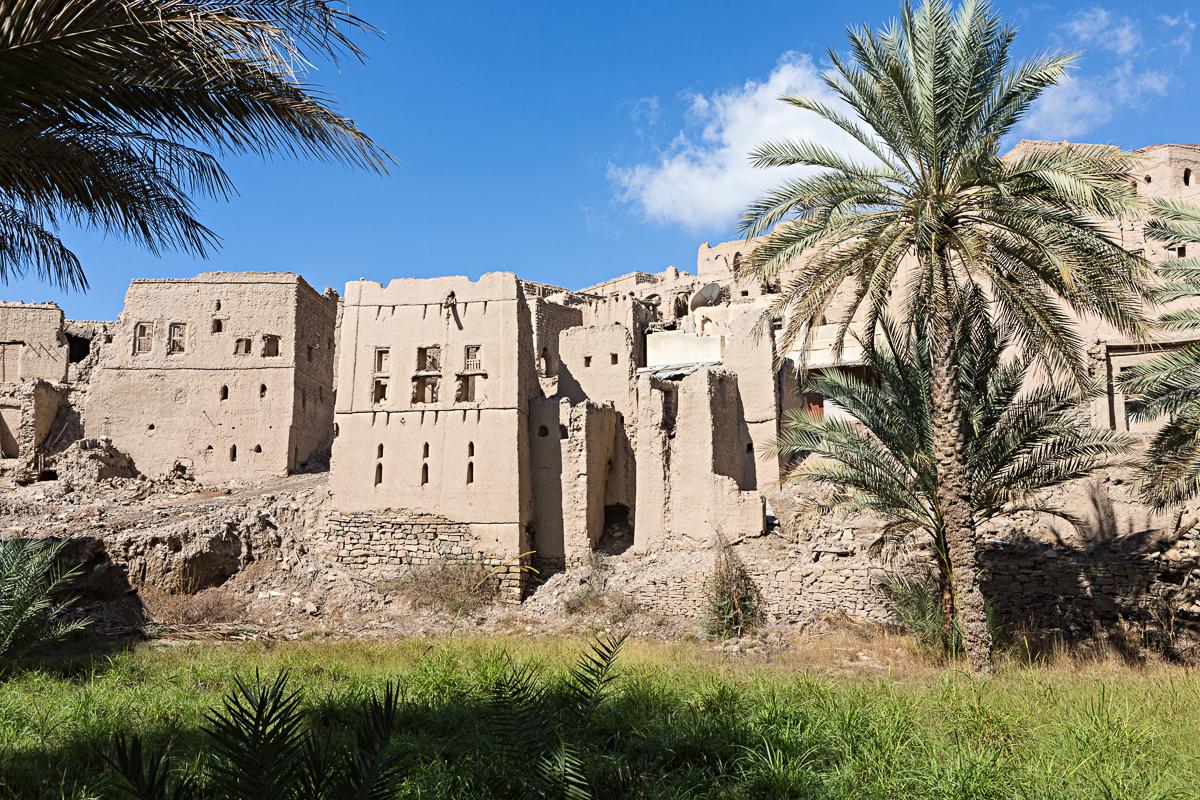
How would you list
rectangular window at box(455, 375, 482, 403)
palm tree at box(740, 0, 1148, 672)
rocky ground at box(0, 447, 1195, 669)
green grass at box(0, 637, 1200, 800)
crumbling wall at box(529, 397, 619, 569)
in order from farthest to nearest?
rectangular window at box(455, 375, 482, 403) < crumbling wall at box(529, 397, 619, 569) < rocky ground at box(0, 447, 1195, 669) < palm tree at box(740, 0, 1148, 672) < green grass at box(0, 637, 1200, 800)

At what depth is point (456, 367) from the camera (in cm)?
2203

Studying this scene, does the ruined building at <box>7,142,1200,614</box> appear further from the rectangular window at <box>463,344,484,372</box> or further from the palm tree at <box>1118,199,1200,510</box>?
the palm tree at <box>1118,199,1200,510</box>

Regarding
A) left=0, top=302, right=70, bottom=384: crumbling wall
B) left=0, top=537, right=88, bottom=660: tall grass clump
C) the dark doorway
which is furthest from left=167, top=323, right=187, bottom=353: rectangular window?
left=0, top=537, right=88, bottom=660: tall grass clump

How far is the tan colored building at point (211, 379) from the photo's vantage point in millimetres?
26828

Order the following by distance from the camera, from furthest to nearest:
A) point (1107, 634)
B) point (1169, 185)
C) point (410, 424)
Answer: point (1169, 185) → point (410, 424) → point (1107, 634)

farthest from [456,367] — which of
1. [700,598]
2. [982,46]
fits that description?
[982,46]

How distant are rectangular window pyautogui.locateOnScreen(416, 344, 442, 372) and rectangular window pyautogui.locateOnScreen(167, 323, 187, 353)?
1066cm

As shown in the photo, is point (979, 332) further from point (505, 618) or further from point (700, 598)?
point (505, 618)

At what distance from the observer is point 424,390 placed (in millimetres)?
22453

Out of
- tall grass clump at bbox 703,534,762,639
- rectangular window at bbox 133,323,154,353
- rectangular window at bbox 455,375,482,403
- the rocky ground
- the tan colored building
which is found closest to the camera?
tall grass clump at bbox 703,534,762,639

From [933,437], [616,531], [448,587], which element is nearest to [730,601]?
[616,531]

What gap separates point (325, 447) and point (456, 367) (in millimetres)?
9871

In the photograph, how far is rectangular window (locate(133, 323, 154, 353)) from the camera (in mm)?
27641

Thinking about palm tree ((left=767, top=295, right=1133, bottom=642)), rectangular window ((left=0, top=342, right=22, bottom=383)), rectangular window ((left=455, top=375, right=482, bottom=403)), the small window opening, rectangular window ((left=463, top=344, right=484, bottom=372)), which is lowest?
palm tree ((left=767, top=295, right=1133, bottom=642))
